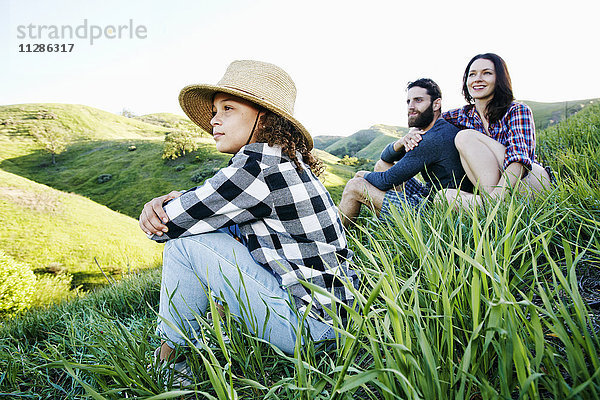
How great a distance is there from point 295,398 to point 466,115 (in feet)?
12.4

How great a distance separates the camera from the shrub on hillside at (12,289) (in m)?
6.77

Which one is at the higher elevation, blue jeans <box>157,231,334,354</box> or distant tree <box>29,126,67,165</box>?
blue jeans <box>157,231,334,354</box>

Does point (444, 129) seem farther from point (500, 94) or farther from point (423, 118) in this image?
point (500, 94)

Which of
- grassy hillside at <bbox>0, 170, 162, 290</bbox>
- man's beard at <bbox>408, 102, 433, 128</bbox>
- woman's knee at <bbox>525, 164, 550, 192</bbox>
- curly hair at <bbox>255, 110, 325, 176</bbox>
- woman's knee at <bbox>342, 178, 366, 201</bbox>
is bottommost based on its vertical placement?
grassy hillside at <bbox>0, 170, 162, 290</bbox>

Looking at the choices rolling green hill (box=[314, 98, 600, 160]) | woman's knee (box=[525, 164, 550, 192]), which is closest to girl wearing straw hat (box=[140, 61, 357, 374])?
woman's knee (box=[525, 164, 550, 192])

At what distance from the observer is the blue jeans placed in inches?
56.4

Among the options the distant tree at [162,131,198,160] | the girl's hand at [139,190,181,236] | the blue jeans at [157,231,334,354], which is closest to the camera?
the blue jeans at [157,231,334,354]

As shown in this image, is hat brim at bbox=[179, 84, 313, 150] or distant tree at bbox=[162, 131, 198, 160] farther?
distant tree at bbox=[162, 131, 198, 160]

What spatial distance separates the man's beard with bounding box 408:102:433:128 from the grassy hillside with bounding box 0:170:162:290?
1024 centimetres

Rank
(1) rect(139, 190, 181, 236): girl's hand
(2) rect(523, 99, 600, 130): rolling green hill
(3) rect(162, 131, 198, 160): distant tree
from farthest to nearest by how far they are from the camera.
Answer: (3) rect(162, 131, 198, 160): distant tree < (2) rect(523, 99, 600, 130): rolling green hill < (1) rect(139, 190, 181, 236): girl's hand

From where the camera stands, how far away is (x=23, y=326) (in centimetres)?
342

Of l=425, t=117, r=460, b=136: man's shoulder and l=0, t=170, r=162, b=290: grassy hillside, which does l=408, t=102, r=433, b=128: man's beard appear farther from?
l=0, t=170, r=162, b=290: grassy hillside

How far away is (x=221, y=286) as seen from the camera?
150cm

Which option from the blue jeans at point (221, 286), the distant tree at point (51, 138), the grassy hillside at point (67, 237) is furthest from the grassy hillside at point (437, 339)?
the distant tree at point (51, 138)
